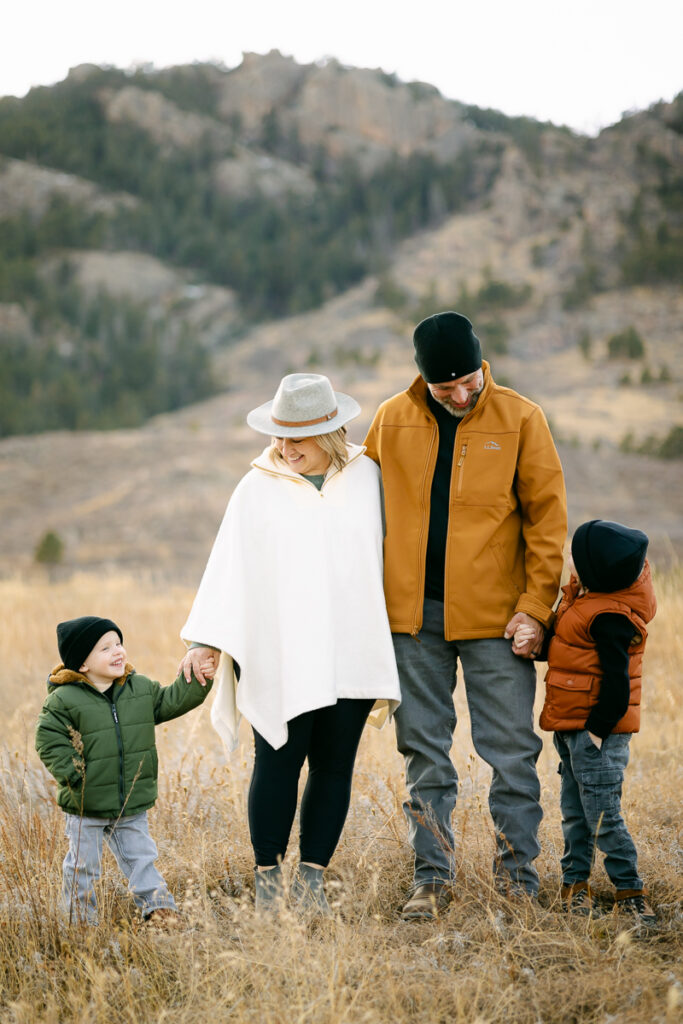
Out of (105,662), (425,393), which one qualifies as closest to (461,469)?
(425,393)

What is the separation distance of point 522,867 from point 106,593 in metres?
9.27

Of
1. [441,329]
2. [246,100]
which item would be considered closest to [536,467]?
[441,329]

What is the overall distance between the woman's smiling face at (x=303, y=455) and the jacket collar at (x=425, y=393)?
407 mm

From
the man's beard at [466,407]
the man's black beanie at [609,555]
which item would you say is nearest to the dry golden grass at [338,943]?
the man's black beanie at [609,555]

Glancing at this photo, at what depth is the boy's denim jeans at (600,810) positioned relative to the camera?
299 centimetres

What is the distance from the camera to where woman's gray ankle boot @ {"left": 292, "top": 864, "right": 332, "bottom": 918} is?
285cm

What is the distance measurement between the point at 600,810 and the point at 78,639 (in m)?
1.85

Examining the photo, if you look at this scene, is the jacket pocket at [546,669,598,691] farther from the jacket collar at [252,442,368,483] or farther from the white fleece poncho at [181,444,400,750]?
the jacket collar at [252,442,368,483]

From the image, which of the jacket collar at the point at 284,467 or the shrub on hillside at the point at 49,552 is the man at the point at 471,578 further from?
the shrub on hillside at the point at 49,552

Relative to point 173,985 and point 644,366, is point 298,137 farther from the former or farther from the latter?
point 173,985

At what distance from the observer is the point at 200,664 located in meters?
2.98

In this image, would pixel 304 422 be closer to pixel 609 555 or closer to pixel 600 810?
pixel 609 555

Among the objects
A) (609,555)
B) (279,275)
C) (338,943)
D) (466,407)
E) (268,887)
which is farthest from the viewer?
(279,275)

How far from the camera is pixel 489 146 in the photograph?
5862 cm
